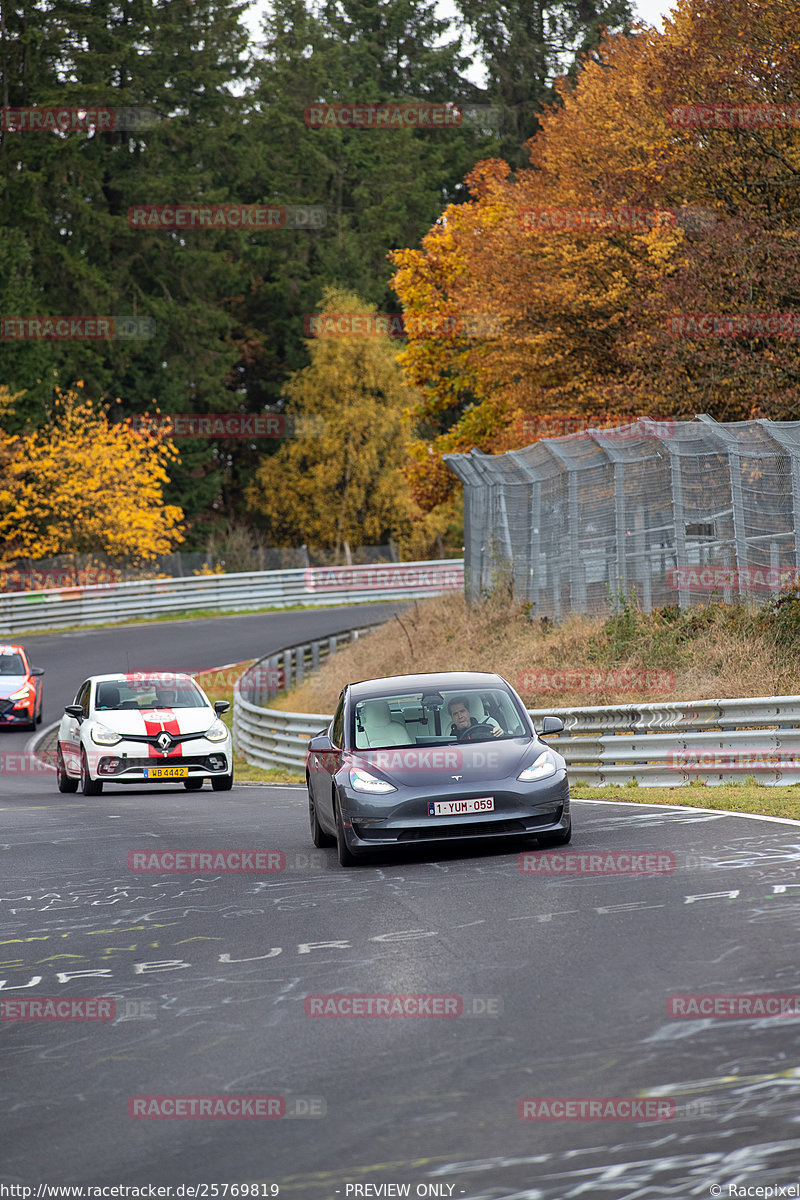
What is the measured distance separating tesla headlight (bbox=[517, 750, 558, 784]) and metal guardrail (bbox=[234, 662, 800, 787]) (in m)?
4.75

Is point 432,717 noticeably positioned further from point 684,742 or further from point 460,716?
point 684,742

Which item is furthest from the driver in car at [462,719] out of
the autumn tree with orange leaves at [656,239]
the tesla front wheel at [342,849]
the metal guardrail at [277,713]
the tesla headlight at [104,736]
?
the autumn tree with orange leaves at [656,239]

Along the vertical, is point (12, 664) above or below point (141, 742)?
below

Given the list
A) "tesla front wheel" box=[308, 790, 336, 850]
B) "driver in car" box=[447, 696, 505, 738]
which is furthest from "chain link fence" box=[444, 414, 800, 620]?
"tesla front wheel" box=[308, 790, 336, 850]

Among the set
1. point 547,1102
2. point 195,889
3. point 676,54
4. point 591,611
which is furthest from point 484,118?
point 547,1102

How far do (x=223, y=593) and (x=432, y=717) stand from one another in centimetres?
4008

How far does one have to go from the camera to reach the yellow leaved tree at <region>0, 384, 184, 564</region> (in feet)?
186

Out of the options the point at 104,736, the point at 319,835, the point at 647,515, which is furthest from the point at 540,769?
the point at 647,515

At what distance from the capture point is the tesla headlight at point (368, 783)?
1207 cm

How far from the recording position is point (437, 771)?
12.1 meters

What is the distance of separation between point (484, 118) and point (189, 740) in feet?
211

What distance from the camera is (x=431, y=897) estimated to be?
10.4 m

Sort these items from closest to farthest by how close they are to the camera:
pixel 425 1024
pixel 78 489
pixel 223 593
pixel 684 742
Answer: pixel 425 1024, pixel 684 742, pixel 223 593, pixel 78 489

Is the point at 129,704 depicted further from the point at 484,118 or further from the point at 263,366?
the point at 484,118
